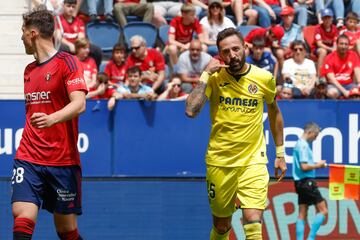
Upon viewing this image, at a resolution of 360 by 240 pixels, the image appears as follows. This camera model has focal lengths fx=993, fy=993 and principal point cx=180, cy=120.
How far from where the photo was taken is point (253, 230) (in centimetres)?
878

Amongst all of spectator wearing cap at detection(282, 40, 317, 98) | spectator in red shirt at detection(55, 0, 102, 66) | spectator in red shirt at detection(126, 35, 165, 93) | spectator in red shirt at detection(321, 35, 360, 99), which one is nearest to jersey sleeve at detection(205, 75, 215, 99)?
spectator in red shirt at detection(126, 35, 165, 93)

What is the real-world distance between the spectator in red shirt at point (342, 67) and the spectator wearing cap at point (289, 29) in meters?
1.18

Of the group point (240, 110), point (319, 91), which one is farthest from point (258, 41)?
point (240, 110)

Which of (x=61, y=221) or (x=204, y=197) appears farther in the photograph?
(x=204, y=197)

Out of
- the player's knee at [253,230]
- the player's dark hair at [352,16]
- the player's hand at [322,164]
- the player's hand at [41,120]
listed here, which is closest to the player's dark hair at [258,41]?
the player's dark hair at [352,16]

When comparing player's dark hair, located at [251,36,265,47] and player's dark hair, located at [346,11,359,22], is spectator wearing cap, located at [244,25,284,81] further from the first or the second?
player's dark hair, located at [346,11,359,22]

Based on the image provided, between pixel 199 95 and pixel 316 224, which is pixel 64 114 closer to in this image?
pixel 199 95

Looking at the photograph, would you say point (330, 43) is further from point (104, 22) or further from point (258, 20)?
point (104, 22)

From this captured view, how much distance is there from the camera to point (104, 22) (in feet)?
53.2

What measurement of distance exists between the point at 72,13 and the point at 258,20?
10.6 ft

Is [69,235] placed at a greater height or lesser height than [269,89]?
lesser

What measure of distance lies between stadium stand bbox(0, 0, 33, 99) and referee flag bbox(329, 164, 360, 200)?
4.33m

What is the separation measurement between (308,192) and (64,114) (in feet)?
19.4

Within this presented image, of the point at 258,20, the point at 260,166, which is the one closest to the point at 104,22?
the point at 258,20
